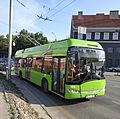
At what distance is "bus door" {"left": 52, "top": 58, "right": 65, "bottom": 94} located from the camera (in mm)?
12484

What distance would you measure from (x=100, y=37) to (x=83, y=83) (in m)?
55.6

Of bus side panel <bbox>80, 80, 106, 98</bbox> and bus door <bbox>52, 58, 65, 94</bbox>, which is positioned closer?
bus side panel <bbox>80, 80, 106, 98</bbox>

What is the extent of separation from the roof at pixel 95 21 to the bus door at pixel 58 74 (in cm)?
5440

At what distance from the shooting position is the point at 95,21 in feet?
226

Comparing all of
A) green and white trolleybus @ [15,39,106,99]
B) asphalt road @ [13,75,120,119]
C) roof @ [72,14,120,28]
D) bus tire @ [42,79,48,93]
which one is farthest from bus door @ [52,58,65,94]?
roof @ [72,14,120,28]

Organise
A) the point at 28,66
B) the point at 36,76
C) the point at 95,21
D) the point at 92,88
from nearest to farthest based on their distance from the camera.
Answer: the point at 92,88, the point at 36,76, the point at 28,66, the point at 95,21

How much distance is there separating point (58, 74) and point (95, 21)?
189 feet

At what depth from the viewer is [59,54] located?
13.2 meters

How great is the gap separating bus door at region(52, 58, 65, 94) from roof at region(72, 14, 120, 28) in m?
54.4

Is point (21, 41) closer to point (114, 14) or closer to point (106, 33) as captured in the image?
point (106, 33)

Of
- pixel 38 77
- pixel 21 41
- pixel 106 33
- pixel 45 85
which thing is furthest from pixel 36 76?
pixel 21 41

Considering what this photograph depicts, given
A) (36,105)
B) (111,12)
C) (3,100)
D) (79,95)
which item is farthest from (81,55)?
(111,12)

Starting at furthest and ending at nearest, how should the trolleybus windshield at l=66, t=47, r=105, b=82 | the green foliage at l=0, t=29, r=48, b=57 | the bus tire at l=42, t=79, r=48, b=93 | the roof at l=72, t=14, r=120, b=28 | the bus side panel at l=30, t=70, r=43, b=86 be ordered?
1. the green foliage at l=0, t=29, r=48, b=57
2. the roof at l=72, t=14, r=120, b=28
3. the bus side panel at l=30, t=70, r=43, b=86
4. the bus tire at l=42, t=79, r=48, b=93
5. the trolleybus windshield at l=66, t=47, r=105, b=82

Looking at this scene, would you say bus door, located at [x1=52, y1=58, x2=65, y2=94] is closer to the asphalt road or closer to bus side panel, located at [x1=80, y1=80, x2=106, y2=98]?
the asphalt road
